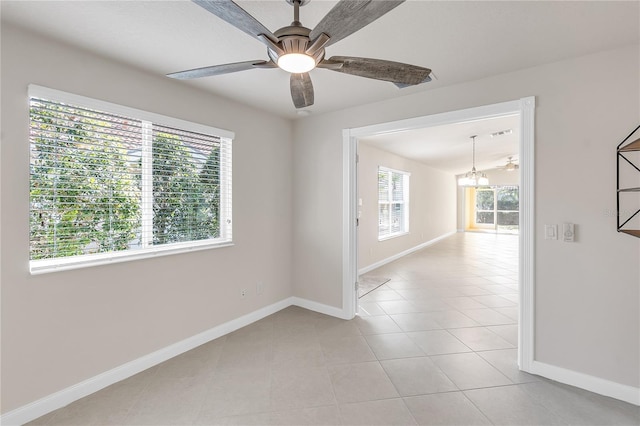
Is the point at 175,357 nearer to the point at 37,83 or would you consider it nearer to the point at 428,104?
the point at 37,83

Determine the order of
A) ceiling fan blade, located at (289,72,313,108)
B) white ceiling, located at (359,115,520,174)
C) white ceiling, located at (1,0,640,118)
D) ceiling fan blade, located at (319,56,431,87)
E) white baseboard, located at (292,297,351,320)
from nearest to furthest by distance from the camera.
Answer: ceiling fan blade, located at (319,56,431,87) → white ceiling, located at (1,0,640,118) → ceiling fan blade, located at (289,72,313,108) → white baseboard, located at (292,297,351,320) → white ceiling, located at (359,115,520,174)

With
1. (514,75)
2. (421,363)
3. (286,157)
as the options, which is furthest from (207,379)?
(514,75)

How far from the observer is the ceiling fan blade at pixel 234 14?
106 cm

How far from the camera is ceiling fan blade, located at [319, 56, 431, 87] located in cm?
146

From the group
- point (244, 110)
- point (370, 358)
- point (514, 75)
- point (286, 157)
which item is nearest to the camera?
point (514, 75)

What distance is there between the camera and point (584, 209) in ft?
7.00

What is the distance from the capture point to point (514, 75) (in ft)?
7.78

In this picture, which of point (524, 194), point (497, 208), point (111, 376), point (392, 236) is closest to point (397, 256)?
point (392, 236)

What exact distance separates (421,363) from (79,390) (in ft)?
8.46

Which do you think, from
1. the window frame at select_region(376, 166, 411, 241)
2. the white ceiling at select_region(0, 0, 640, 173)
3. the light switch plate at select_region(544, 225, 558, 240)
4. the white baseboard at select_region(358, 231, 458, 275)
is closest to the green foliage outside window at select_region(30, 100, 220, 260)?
the white ceiling at select_region(0, 0, 640, 173)

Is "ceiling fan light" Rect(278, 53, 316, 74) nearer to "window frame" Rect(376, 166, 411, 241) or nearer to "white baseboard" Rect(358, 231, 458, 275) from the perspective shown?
"white baseboard" Rect(358, 231, 458, 275)

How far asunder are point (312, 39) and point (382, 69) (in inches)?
17.6

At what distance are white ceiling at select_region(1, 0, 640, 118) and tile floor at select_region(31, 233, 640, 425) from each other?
7.63ft

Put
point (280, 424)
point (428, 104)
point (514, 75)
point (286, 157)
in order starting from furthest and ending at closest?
point (286, 157)
point (428, 104)
point (514, 75)
point (280, 424)
